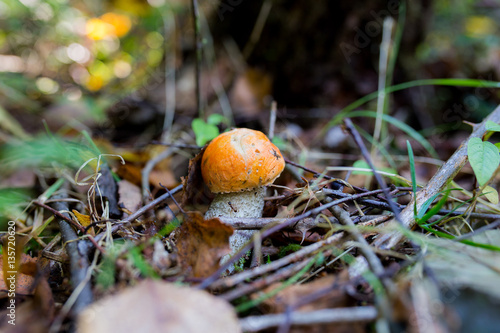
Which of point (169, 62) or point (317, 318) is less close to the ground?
point (169, 62)

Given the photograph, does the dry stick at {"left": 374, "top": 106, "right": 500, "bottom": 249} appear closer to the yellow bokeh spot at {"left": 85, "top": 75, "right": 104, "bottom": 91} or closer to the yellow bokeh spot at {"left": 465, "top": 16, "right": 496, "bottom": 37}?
the yellow bokeh spot at {"left": 85, "top": 75, "right": 104, "bottom": 91}

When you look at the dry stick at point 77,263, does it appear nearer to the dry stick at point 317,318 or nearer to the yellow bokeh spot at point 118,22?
the dry stick at point 317,318

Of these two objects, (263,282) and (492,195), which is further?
(492,195)

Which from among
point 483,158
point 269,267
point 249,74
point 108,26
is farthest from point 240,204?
point 108,26

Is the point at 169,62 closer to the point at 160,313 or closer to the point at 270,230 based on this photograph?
the point at 270,230

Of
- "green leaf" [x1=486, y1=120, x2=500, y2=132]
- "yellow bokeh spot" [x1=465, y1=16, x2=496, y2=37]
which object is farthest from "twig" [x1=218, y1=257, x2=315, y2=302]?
"yellow bokeh spot" [x1=465, y1=16, x2=496, y2=37]

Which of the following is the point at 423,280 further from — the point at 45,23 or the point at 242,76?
the point at 45,23

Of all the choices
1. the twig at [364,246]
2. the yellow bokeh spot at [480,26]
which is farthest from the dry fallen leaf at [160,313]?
the yellow bokeh spot at [480,26]
